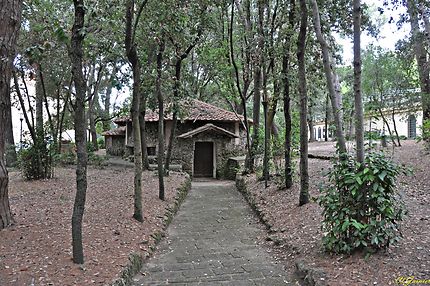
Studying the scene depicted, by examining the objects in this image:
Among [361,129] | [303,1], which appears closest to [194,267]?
[361,129]

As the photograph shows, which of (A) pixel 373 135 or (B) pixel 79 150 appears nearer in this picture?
(B) pixel 79 150

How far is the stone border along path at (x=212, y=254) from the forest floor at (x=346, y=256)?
44 cm

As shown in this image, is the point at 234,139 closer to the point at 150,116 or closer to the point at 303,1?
the point at 150,116

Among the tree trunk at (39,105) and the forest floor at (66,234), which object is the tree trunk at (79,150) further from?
the tree trunk at (39,105)

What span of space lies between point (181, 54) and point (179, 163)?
9.75 m

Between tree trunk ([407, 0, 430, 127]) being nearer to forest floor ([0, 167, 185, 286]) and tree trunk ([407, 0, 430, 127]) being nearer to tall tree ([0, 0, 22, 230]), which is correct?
forest floor ([0, 167, 185, 286])

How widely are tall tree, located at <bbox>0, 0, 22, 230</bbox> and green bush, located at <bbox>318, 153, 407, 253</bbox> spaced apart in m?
5.08

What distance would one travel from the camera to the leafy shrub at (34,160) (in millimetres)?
12023

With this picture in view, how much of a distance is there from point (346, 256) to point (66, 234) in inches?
172

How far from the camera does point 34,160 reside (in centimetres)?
1213

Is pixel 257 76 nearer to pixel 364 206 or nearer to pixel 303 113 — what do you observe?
pixel 303 113

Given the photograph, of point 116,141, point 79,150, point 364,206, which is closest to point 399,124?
point 116,141

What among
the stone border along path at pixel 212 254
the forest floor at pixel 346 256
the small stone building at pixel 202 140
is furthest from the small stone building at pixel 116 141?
the forest floor at pixel 346 256

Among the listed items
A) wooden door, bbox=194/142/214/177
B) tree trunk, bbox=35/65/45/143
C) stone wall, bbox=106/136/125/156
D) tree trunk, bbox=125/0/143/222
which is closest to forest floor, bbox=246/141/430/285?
tree trunk, bbox=125/0/143/222
